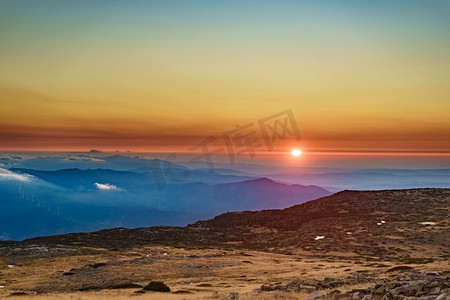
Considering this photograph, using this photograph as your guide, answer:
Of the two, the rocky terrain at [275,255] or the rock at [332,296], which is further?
the rocky terrain at [275,255]

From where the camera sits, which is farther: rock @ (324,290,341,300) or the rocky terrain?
the rocky terrain

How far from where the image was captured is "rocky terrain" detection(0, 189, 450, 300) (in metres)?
32.3

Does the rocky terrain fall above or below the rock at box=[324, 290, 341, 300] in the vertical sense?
below

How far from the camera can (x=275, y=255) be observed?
233 feet

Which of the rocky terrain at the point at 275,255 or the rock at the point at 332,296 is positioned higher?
the rock at the point at 332,296

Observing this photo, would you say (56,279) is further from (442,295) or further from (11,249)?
(442,295)

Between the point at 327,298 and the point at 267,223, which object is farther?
the point at 267,223

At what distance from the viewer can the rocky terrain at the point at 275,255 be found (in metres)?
32.3

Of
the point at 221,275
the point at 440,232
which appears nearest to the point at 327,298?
the point at 221,275

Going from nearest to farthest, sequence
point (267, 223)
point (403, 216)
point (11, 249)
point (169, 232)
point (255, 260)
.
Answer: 1. point (255, 260)
2. point (11, 249)
3. point (403, 216)
4. point (169, 232)
5. point (267, 223)

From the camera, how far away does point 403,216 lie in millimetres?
97312

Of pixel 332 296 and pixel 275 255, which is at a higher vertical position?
pixel 332 296

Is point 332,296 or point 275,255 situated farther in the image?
point 275,255

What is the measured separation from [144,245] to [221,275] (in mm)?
41377
